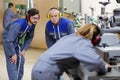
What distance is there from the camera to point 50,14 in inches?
135

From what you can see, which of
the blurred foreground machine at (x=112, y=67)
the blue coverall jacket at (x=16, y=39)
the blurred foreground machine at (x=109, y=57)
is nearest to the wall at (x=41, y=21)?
the blue coverall jacket at (x=16, y=39)

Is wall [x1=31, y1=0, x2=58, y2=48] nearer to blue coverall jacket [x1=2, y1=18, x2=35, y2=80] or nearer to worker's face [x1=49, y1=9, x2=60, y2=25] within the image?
blue coverall jacket [x1=2, y1=18, x2=35, y2=80]

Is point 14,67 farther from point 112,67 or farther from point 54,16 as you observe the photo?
point 112,67

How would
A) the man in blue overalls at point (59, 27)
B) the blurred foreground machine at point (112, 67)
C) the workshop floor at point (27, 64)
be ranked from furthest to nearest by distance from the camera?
the workshop floor at point (27, 64) → the man in blue overalls at point (59, 27) → the blurred foreground machine at point (112, 67)

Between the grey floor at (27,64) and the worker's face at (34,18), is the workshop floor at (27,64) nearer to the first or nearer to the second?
the grey floor at (27,64)

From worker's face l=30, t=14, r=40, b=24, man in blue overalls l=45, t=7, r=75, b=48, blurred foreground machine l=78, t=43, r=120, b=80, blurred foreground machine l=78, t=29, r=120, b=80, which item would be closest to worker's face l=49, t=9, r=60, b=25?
man in blue overalls l=45, t=7, r=75, b=48

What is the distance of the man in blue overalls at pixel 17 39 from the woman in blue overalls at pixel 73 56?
130cm

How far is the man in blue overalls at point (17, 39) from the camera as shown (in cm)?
360

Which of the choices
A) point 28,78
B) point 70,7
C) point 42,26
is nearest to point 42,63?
point 28,78

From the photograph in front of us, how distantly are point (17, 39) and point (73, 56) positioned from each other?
5.86 ft

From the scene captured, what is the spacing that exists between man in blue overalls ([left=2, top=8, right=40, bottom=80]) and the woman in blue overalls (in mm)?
1297

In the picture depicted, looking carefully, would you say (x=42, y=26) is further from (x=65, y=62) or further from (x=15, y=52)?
(x=65, y=62)

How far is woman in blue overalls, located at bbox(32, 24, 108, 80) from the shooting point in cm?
203

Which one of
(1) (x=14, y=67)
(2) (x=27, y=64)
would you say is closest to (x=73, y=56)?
(1) (x=14, y=67)
